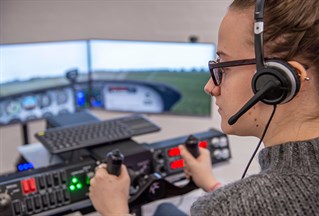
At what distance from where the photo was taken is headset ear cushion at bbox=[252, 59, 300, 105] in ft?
2.26

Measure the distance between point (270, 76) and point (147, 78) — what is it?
114 cm

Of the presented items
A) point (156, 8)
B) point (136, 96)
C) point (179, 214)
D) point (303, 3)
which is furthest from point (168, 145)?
point (156, 8)

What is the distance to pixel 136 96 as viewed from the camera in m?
1.82

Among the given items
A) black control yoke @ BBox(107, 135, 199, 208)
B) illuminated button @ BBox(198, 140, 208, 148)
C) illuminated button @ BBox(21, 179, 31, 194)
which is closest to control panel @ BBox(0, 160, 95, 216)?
illuminated button @ BBox(21, 179, 31, 194)

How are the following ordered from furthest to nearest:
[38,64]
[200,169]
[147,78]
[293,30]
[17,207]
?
[147,78]
[38,64]
[200,169]
[17,207]
[293,30]

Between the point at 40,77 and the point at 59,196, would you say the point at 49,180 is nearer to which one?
the point at 59,196

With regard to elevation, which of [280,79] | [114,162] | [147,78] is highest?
[280,79]

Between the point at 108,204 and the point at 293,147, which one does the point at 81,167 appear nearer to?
the point at 108,204

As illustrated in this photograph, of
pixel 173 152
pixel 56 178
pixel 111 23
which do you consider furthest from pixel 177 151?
pixel 111 23

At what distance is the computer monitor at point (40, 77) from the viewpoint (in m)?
1.64

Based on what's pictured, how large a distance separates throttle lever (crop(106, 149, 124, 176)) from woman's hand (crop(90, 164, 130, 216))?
13mm

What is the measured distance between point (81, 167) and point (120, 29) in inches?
46.6

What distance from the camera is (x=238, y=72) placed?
772mm

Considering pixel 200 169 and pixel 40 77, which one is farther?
pixel 40 77
